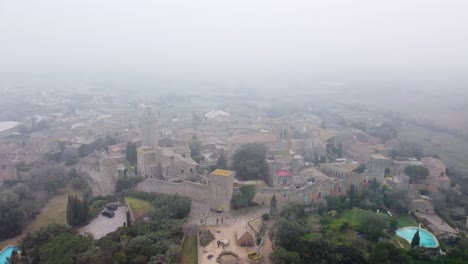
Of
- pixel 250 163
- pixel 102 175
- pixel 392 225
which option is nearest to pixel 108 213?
pixel 102 175

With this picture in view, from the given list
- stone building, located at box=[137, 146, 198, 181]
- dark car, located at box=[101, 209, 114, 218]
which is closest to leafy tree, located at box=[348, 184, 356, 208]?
stone building, located at box=[137, 146, 198, 181]

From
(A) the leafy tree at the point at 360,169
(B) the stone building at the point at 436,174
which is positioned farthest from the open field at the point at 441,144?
(A) the leafy tree at the point at 360,169

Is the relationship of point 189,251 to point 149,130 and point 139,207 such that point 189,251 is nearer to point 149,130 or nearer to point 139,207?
point 139,207

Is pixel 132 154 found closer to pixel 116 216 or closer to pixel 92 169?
pixel 92 169

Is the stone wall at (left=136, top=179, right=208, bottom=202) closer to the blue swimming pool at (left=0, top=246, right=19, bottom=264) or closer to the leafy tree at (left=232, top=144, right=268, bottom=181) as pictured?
the leafy tree at (left=232, top=144, right=268, bottom=181)

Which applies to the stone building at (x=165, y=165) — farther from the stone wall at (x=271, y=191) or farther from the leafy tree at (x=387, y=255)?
the leafy tree at (x=387, y=255)

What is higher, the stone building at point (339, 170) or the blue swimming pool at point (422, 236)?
the stone building at point (339, 170)
